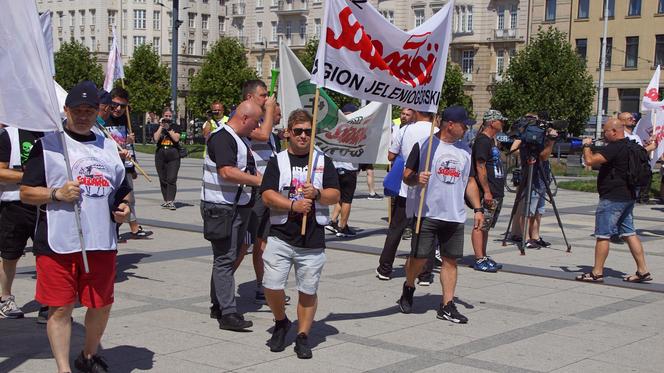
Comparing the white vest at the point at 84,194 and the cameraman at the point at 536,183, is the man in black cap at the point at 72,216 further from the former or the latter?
the cameraman at the point at 536,183

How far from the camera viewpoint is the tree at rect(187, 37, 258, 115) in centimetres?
6600

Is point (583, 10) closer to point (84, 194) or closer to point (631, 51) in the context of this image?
point (631, 51)

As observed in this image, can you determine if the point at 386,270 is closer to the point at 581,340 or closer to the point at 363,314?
the point at 363,314

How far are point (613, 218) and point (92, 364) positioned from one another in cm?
→ 601

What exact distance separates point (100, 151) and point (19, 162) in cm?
207

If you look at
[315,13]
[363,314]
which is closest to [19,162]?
[363,314]

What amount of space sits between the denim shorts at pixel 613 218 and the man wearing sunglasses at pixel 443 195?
7.76ft

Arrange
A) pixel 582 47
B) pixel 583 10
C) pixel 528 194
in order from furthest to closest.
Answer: pixel 583 10, pixel 582 47, pixel 528 194

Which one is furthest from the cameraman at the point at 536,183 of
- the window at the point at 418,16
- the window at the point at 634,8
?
the window at the point at 418,16

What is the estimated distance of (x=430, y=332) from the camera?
755 cm

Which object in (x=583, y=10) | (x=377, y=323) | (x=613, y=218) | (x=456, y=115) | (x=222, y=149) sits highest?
(x=583, y=10)

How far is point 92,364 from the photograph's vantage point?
19.4 feet

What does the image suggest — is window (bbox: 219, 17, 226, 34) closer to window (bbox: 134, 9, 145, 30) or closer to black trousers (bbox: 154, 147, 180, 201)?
window (bbox: 134, 9, 145, 30)

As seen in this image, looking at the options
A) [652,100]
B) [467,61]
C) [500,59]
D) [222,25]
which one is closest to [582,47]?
[500,59]
